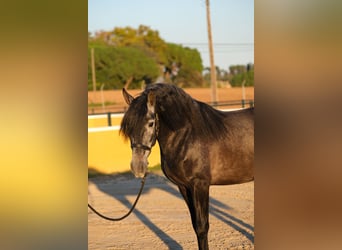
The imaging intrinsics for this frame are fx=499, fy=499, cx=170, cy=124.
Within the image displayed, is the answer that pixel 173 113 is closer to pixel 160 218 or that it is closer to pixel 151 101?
pixel 151 101

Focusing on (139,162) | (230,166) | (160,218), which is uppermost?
(139,162)

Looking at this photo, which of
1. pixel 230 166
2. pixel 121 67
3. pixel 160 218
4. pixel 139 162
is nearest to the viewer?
pixel 139 162

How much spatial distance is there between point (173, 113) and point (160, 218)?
7.15ft

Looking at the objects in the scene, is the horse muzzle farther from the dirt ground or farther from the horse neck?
the dirt ground

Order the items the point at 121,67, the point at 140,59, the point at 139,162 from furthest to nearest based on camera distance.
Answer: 1. the point at 140,59
2. the point at 121,67
3. the point at 139,162

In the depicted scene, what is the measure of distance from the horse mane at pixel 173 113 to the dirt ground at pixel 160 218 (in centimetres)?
116

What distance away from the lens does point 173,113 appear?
11.8 feet

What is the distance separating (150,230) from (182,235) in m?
0.40

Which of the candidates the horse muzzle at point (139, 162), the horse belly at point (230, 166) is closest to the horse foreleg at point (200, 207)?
the horse belly at point (230, 166)

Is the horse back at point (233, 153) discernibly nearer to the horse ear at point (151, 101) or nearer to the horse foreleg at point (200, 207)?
the horse foreleg at point (200, 207)

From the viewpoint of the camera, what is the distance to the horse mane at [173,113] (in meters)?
3.43

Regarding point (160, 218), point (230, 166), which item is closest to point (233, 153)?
point (230, 166)

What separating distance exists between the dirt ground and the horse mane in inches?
45.5

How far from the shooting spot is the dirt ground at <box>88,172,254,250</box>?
14.9 feet
